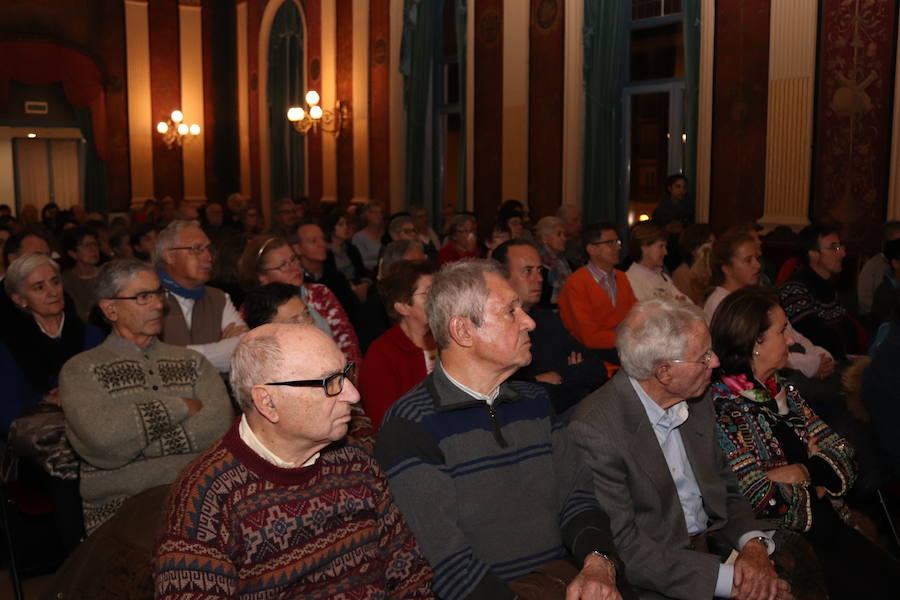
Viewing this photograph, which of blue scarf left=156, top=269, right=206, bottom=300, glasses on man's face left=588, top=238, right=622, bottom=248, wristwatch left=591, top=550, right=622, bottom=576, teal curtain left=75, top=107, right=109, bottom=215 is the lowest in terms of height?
wristwatch left=591, top=550, right=622, bottom=576

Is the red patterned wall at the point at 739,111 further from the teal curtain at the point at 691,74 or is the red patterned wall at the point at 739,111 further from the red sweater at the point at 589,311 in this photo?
the red sweater at the point at 589,311

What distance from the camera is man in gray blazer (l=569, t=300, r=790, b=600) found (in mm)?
2539

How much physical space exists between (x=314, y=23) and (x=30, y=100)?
6157mm

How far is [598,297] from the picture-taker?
5348mm

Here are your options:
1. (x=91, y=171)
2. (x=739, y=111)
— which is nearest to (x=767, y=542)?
(x=739, y=111)

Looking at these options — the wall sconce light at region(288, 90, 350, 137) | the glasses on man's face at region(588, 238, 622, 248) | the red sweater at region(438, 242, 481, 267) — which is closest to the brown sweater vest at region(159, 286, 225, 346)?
the glasses on man's face at region(588, 238, 622, 248)

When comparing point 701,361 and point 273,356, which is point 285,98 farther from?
point 273,356

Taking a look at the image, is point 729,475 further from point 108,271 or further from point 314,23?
point 314,23

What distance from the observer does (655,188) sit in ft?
30.4

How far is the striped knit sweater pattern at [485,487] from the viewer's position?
223 cm

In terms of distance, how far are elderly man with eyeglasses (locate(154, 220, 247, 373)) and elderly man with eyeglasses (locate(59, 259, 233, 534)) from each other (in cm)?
85

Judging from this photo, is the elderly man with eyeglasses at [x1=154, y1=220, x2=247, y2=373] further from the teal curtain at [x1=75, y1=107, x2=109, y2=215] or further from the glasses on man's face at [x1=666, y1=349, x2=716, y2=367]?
the teal curtain at [x1=75, y1=107, x2=109, y2=215]

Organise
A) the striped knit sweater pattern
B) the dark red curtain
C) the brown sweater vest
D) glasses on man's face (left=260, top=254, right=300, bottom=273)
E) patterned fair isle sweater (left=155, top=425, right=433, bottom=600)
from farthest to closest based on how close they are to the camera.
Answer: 1. the dark red curtain
2. glasses on man's face (left=260, top=254, right=300, bottom=273)
3. the brown sweater vest
4. the striped knit sweater pattern
5. patterned fair isle sweater (left=155, top=425, right=433, bottom=600)

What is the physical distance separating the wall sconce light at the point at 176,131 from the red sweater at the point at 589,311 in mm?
13191
